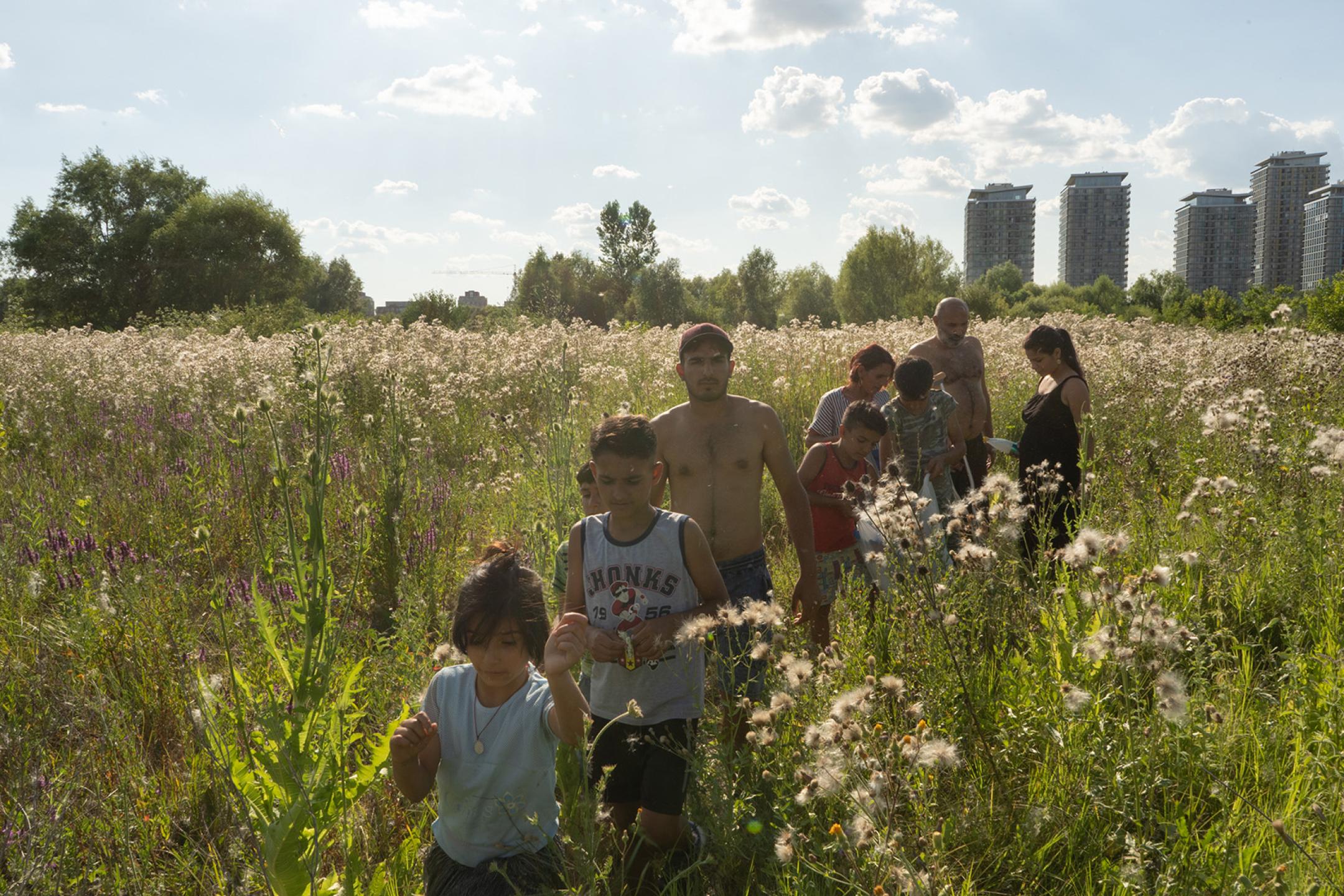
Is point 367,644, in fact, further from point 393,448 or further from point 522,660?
point 522,660

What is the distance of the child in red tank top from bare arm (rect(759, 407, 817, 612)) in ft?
1.60

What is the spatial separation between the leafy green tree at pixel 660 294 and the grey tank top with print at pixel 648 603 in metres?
49.7

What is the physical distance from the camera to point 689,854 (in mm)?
2668

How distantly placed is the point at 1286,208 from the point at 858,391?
108503mm

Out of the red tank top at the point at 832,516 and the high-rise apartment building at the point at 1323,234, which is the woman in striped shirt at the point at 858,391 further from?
the high-rise apartment building at the point at 1323,234

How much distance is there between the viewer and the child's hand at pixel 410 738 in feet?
6.90

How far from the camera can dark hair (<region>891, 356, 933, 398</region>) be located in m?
4.57

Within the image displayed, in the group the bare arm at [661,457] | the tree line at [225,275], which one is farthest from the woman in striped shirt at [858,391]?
the tree line at [225,275]

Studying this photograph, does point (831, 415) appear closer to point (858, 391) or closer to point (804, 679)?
point (858, 391)

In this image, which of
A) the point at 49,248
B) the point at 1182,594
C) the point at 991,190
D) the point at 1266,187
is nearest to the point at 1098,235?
the point at 991,190

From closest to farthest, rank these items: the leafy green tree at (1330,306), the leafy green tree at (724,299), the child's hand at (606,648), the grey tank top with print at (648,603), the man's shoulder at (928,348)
Result: the child's hand at (606,648) < the grey tank top with print at (648,603) < the man's shoulder at (928,348) < the leafy green tree at (1330,306) < the leafy green tree at (724,299)

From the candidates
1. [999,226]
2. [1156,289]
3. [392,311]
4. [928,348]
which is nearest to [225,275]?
[392,311]

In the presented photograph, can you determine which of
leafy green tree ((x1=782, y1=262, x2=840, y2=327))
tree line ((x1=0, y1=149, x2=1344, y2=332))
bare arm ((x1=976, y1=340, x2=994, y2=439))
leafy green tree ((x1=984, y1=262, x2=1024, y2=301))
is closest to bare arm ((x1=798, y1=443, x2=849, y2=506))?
bare arm ((x1=976, y1=340, x2=994, y2=439))

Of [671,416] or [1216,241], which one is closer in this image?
[671,416]
